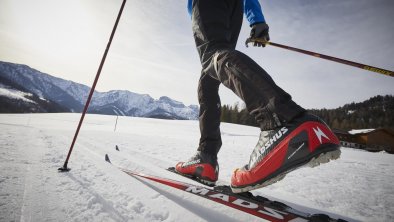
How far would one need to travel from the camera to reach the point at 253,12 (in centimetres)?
207

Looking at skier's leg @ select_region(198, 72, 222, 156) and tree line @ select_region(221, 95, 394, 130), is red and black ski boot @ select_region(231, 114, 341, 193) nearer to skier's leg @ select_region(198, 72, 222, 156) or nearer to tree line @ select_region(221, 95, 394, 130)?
skier's leg @ select_region(198, 72, 222, 156)

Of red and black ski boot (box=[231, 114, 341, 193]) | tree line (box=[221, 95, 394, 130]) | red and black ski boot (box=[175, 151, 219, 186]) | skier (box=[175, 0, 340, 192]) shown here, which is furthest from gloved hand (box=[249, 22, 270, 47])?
tree line (box=[221, 95, 394, 130])

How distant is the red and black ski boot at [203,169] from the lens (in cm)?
216

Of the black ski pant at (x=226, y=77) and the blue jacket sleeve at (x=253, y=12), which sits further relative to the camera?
the blue jacket sleeve at (x=253, y=12)

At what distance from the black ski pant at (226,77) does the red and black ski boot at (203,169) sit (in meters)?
0.09

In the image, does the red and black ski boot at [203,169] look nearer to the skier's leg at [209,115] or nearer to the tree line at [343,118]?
the skier's leg at [209,115]

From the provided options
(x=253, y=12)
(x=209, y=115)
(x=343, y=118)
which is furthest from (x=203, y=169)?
(x=343, y=118)

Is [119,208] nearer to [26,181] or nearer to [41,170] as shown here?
[26,181]

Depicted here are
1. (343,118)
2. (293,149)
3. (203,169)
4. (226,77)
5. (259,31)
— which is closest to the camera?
(293,149)

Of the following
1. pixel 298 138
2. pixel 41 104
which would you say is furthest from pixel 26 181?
pixel 41 104

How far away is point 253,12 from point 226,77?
3.52ft

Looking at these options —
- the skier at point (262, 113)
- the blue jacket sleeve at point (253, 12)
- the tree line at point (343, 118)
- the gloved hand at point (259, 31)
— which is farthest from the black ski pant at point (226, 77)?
the tree line at point (343, 118)

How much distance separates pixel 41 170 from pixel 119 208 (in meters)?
1.14

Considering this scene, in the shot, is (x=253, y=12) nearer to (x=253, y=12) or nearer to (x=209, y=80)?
(x=253, y=12)
